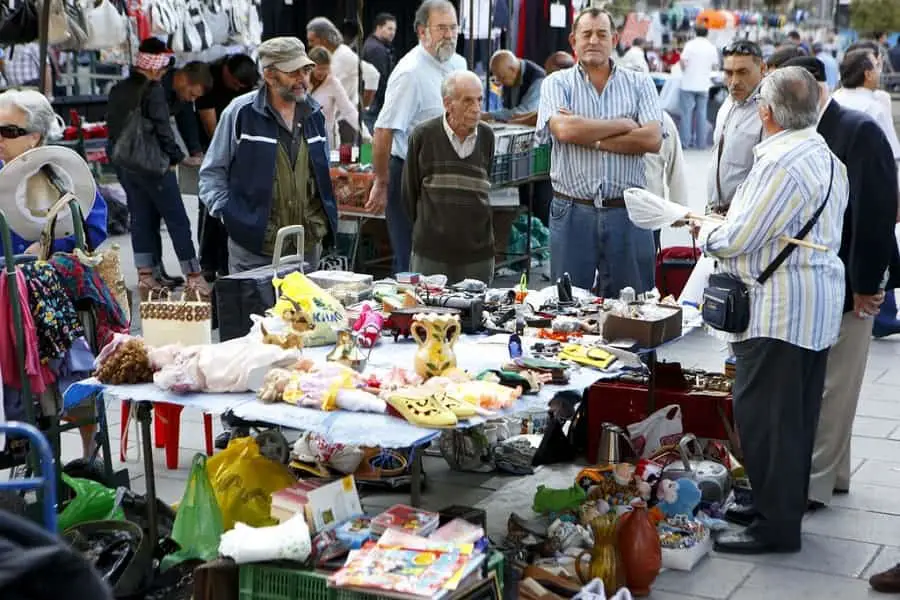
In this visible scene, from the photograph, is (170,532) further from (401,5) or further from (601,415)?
(401,5)

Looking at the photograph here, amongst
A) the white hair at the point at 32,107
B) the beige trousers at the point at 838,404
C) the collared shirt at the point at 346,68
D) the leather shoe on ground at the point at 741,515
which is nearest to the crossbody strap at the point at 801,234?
the beige trousers at the point at 838,404

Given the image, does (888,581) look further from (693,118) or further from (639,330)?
(693,118)

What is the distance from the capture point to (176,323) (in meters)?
5.19

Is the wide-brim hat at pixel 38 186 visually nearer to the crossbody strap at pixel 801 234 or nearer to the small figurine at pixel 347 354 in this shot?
the small figurine at pixel 347 354

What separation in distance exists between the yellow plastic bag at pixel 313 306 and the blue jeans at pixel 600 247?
204cm

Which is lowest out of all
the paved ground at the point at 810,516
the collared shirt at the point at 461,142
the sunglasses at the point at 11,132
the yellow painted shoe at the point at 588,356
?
the paved ground at the point at 810,516

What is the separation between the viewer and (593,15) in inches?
272

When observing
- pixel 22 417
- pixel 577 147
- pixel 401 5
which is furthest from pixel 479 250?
pixel 401 5

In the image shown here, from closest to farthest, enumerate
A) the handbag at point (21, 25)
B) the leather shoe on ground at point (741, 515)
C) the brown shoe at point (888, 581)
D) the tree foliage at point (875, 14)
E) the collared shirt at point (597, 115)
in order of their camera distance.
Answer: the brown shoe at point (888, 581) → the leather shoe on ground at point (741, 515) → the collared shirt at point (597, 115) → the handbag at point (21, 25) → the tree foliage at point (875, 14)

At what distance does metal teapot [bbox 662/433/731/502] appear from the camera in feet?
18.3

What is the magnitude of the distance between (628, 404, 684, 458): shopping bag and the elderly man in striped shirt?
3.71 ft

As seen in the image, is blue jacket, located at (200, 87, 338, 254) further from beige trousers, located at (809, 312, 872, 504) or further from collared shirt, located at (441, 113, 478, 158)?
beige trousers, located at (809, 312, 872, 504)

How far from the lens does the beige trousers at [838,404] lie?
5.66 m

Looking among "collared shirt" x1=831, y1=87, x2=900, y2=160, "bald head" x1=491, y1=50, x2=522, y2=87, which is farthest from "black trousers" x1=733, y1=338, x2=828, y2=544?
"bald head" x1=491, y1=50, x2=522, y2=87
